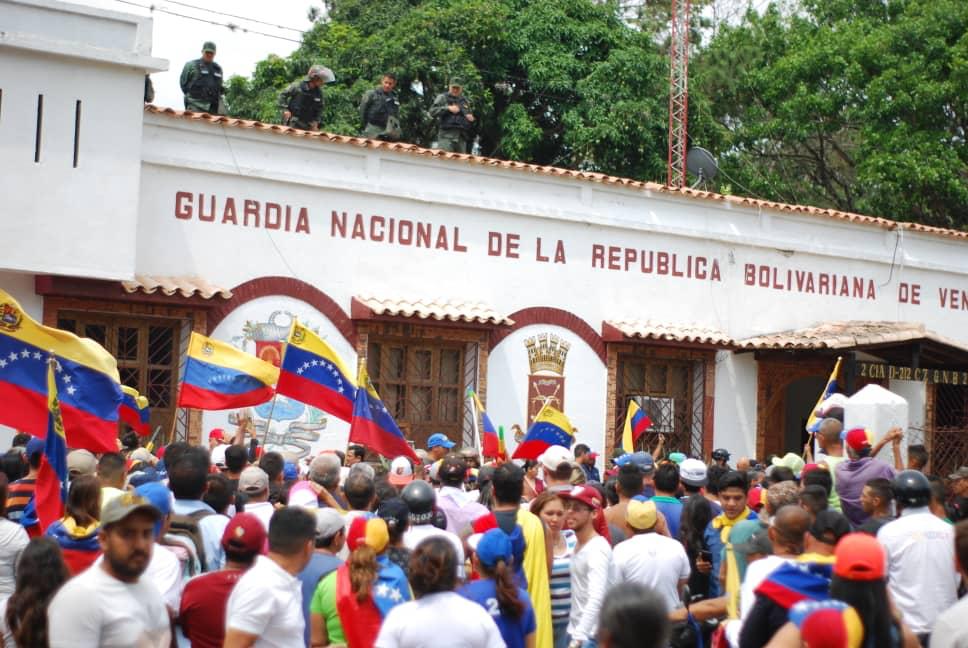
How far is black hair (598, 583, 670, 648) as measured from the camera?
4211mm

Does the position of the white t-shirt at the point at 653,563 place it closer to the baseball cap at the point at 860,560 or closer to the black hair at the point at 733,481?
the black hair at the point at 733,481

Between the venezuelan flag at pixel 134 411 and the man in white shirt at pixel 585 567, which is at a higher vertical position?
the venezuelan flag at pixel 134 411

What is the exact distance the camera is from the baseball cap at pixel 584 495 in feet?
25.2

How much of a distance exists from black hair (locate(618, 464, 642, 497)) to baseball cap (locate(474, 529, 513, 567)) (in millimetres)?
2323

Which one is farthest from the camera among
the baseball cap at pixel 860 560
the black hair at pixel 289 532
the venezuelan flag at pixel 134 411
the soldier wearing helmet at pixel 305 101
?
the soldier wearing helmet at pixel 305 101

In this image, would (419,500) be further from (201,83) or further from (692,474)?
(201,83)

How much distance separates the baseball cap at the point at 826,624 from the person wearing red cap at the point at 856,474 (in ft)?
16.1

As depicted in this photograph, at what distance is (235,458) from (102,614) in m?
4.40

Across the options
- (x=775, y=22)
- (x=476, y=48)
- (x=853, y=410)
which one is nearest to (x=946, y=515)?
(x=853, y=410)

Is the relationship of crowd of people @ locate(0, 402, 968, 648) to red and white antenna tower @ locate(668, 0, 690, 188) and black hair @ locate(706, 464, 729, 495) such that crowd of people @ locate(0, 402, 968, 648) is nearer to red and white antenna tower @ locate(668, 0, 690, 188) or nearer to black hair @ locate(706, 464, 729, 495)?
black hair @ locate(706, 464, 729, 495)

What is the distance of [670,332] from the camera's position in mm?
19656

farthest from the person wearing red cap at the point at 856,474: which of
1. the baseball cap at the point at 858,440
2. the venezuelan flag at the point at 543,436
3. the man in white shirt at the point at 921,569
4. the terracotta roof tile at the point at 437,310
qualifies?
the terracotta roof tile at the point at 437,310

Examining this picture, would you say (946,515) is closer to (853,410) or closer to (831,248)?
(853,410)

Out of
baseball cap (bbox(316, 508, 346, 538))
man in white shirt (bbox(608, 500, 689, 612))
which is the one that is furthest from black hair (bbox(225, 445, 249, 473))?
man in white shirt (bbox(608, 500, 689, 612))
